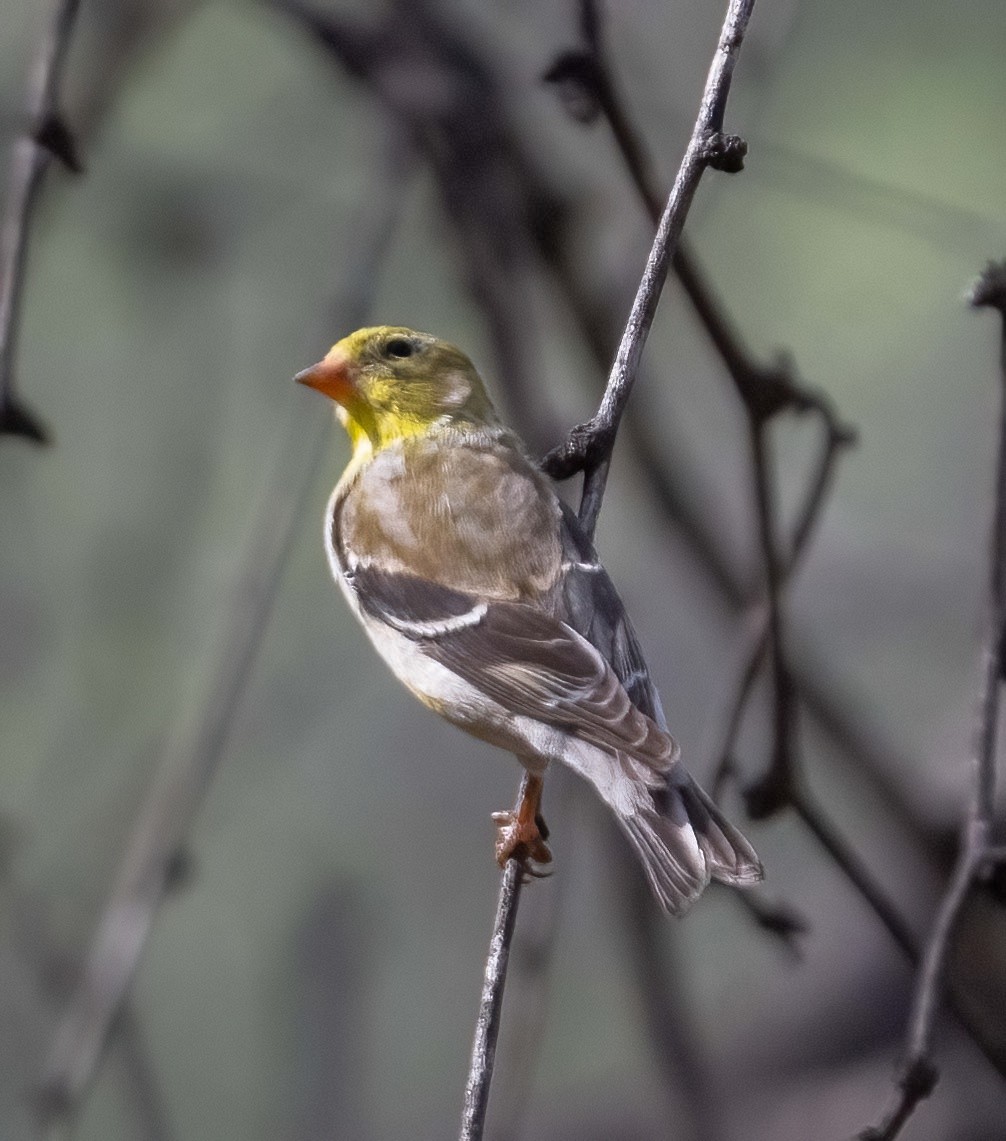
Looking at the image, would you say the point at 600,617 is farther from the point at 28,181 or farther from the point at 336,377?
the point at 28,181

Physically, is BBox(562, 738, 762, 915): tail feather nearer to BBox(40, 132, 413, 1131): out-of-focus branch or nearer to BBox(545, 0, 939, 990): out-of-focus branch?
BBox(545, 0, 939, 990): out-of-focus branch

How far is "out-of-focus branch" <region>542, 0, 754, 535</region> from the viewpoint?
2.16 m

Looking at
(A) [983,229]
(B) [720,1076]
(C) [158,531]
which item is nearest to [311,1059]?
(B) [720,1076]

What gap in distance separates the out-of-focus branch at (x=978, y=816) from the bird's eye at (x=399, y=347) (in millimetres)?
1335

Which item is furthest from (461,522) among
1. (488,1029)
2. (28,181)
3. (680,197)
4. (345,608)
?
(345,608)

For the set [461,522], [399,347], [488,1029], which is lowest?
[488,1029]

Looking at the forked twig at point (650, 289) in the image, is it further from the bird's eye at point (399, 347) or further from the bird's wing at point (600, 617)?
the bird's eye at point (399, 347)

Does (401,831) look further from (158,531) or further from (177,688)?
(158,531)

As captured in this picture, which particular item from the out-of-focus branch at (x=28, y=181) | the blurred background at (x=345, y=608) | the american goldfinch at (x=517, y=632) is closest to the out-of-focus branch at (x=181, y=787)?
the blurred background at (x=345, y=608)

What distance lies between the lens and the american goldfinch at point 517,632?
7.48 feet

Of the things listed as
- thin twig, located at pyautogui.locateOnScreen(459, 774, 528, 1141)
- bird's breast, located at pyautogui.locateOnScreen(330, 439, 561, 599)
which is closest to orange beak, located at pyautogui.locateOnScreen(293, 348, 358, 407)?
bird's breast, located at pyautogui.locateOnScreen(330, 439, 561, 599)

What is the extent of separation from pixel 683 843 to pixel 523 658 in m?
0.46

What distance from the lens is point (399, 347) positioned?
3.40m

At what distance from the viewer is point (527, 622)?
2.59m
